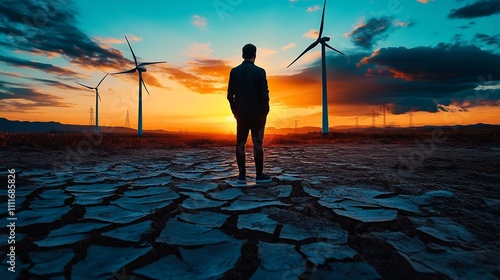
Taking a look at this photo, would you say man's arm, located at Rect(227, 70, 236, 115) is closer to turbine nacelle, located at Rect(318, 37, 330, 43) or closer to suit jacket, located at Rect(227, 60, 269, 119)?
suit jacket, located at Rect(227, 60, 269, 119)

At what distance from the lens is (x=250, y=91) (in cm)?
370

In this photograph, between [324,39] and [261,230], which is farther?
[324,39]

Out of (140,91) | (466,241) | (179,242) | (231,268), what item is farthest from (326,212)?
(140,91)

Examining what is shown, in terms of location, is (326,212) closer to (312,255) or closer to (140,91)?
(312,255)

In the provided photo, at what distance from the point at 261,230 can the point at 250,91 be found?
229 cm

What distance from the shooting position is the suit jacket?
3693mm

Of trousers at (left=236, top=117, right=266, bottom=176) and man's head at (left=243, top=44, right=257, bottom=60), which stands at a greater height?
man's head at (left=243, top=44, right=257, bottom=60)

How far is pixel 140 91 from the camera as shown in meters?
30.7

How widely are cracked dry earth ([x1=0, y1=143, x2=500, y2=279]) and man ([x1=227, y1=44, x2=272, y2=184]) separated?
504 millimetres

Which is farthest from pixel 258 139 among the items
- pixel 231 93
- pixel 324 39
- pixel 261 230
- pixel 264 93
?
pixel 324 39

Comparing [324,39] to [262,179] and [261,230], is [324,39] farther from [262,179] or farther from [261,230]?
[261,230]

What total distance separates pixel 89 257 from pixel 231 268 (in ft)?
3.06

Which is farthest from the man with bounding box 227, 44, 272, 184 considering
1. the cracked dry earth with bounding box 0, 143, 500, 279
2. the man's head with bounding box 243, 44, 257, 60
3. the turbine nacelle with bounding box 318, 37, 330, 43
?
the turbine nacelle with bounding box 318, 37, 330, 43

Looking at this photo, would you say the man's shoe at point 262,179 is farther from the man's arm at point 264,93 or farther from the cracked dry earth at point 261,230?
the man's arm at point 264,93
